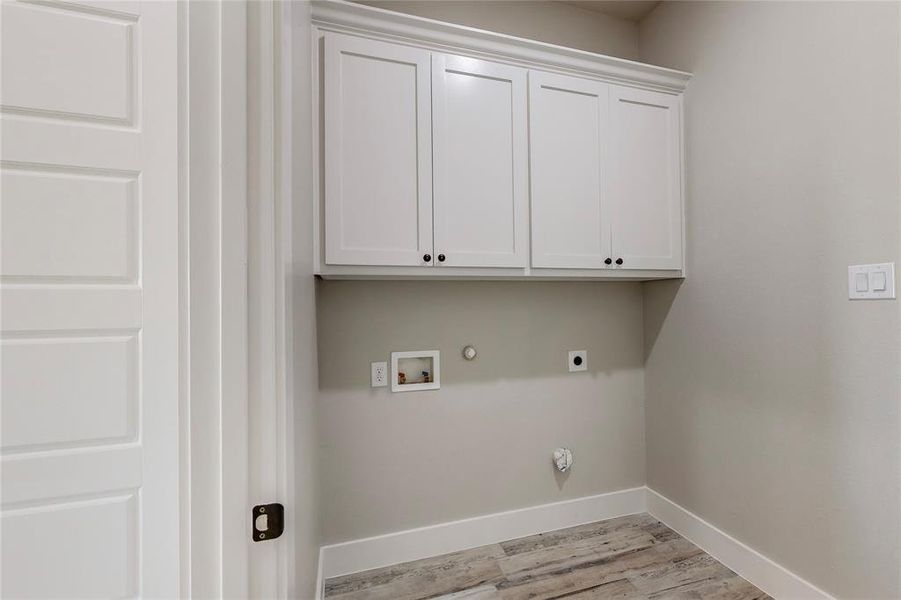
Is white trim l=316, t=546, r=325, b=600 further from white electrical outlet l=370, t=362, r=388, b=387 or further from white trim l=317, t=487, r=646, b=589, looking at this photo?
white electrical outlet l=370, t=362, r=388, b=387

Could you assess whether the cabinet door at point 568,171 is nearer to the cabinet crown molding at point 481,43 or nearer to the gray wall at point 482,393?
the cabinet crown molding at point 481,43

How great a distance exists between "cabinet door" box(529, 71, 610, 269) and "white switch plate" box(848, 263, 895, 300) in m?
0.83

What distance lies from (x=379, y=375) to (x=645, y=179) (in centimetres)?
163

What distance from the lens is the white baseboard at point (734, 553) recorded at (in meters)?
1.47

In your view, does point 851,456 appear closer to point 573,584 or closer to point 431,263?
point 573,584

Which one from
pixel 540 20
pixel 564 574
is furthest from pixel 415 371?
pixel 540 20

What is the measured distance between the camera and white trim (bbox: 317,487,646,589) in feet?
5.62

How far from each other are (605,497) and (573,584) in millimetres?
618

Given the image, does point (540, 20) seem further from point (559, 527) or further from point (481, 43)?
point (559, 527)

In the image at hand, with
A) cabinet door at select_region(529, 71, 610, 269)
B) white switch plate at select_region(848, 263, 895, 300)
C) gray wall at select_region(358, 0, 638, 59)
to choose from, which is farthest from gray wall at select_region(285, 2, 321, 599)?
white switch plate at select_region(848, 263, 895, 300)

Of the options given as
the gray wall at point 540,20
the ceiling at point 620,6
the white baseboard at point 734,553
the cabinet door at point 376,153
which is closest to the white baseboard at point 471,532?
the white baseboard at point 734,553

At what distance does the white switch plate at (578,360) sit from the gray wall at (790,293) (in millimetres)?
446

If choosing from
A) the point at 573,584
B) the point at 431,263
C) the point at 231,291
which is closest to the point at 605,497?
the point at 573,584

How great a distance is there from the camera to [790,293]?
149cm
